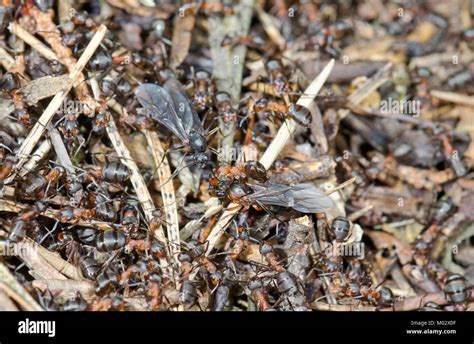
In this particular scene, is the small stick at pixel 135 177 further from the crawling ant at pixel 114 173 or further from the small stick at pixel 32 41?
the small stick at pixel 32 41

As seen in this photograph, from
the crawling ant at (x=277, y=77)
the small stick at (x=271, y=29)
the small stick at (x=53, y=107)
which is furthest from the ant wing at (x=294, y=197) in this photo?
the small stick at (x=271, y=29)

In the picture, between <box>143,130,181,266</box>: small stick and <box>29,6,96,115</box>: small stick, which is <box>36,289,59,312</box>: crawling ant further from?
<box>29,6,96,115</box>: small stick

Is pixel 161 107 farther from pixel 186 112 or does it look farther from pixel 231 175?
pixel 231 175

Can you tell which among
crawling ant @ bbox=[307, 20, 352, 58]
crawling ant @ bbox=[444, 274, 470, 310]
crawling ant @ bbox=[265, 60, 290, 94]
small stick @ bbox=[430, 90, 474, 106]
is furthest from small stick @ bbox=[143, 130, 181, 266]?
small stick @ bbox=[430, 90, 474, 106]

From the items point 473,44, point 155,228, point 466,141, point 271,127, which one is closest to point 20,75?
point 155,228

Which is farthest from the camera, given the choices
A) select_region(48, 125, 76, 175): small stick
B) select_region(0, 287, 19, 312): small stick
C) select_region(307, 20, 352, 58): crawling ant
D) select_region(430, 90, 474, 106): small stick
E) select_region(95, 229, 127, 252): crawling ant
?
select_region(307, 20, 352, 58): crawling ant

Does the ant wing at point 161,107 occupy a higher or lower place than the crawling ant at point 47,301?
higher
